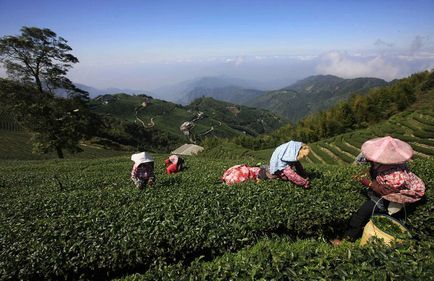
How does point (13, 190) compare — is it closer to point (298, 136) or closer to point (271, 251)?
point (271, 251)

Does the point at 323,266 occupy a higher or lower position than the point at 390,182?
lower

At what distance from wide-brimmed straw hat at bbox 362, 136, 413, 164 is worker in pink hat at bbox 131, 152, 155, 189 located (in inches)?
278

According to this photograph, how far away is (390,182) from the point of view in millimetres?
6059

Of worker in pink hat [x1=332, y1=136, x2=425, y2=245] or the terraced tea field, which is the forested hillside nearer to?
the terraced tea field

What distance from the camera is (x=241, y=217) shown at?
20.9ft

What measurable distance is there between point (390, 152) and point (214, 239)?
13.7 feet

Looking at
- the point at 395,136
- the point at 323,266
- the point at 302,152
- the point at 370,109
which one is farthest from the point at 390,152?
the point at 370,109

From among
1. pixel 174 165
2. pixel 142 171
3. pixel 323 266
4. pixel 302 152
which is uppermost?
pixel 302 152

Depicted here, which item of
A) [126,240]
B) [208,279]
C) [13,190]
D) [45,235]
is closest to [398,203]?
[208,279]

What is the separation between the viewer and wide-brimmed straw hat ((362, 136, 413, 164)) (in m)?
5.95

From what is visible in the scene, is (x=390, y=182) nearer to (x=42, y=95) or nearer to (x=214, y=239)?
(x=214, y=239)

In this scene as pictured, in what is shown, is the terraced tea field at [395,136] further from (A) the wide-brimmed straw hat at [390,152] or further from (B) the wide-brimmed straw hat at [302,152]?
(A) the wide-brimmed straw hat at [390,152]

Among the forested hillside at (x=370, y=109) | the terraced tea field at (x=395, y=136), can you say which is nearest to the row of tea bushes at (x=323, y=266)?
the terraced tea field at (x=395, y=136)

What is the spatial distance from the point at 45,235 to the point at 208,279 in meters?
4.07
